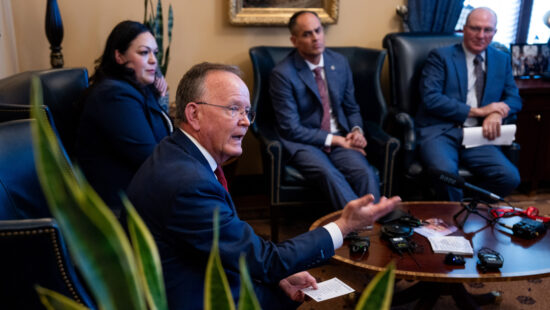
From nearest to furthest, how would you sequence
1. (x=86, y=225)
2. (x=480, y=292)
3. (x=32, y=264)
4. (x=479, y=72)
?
(x=86, y=225)
(x=32, y=264)
(x=480, y=292)
(x=479, y=72)

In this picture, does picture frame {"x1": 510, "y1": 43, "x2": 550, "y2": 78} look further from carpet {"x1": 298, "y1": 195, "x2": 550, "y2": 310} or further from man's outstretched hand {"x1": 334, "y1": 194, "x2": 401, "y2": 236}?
man's outstretched hand {"x1": 334, "y1": 194, "x2": 401, "y2": 236}

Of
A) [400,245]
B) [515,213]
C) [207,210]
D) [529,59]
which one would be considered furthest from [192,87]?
[529,59]

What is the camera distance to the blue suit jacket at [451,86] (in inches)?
124

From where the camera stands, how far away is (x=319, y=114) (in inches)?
121

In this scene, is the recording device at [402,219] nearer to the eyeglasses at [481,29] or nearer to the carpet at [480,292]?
the carpet at [480,292]

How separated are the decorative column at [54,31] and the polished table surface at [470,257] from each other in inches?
76.2

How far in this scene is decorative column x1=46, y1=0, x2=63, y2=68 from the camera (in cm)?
297

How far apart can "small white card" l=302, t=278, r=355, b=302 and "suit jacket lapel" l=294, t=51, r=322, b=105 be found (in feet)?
A: 5.31

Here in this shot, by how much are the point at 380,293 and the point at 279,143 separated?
2.19 meters

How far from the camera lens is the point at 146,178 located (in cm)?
134

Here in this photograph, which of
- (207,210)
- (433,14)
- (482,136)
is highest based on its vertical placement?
(433,14)

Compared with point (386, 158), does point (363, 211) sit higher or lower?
higher

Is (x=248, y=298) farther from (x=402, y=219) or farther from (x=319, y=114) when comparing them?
(x=319, y=114)

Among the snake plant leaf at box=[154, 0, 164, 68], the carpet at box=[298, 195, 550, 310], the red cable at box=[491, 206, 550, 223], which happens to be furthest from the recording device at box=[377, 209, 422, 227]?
the snake plant leaf at box=[154, 0, 164, 68]
